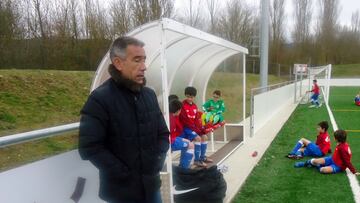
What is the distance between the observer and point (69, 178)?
300cm

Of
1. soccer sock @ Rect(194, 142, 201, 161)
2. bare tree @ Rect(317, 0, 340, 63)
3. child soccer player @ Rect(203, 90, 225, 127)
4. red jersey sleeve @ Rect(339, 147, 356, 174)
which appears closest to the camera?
red jersey sleeve @ Rect(339, 147, 356, 174)

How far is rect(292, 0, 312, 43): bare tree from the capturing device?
193 ft

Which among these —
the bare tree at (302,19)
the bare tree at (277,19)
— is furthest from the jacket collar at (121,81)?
the bare tree at (302,19)

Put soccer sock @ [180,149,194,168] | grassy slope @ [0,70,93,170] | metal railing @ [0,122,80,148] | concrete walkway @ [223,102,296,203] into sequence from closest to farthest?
metal railing @ [0,122,80,148]
soccer sock @ [180,149,194,168]
concrete walkway @ [223,102,296,203]
grassy slope @ [0,70,93,170]

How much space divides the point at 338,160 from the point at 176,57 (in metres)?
3.50

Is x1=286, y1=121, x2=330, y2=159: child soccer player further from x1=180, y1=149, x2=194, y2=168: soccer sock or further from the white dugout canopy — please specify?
x1=180, y1=149, x2=194, y2=168: soccer sock

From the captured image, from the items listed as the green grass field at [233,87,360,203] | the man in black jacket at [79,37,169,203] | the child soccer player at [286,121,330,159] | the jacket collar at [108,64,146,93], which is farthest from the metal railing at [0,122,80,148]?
the child soccer player at [286,121,330,159]

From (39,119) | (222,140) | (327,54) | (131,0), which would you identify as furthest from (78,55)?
(327,54)

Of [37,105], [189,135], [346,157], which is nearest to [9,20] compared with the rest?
[37,105]

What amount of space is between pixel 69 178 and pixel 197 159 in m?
4.23

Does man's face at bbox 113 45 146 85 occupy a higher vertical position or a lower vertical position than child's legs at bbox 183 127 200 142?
higher

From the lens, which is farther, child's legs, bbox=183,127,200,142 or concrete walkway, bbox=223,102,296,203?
child's legs, bbox=183,127,200,142

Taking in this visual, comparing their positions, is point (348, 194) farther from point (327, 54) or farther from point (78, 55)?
point (327, 54)

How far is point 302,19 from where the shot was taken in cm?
6047
